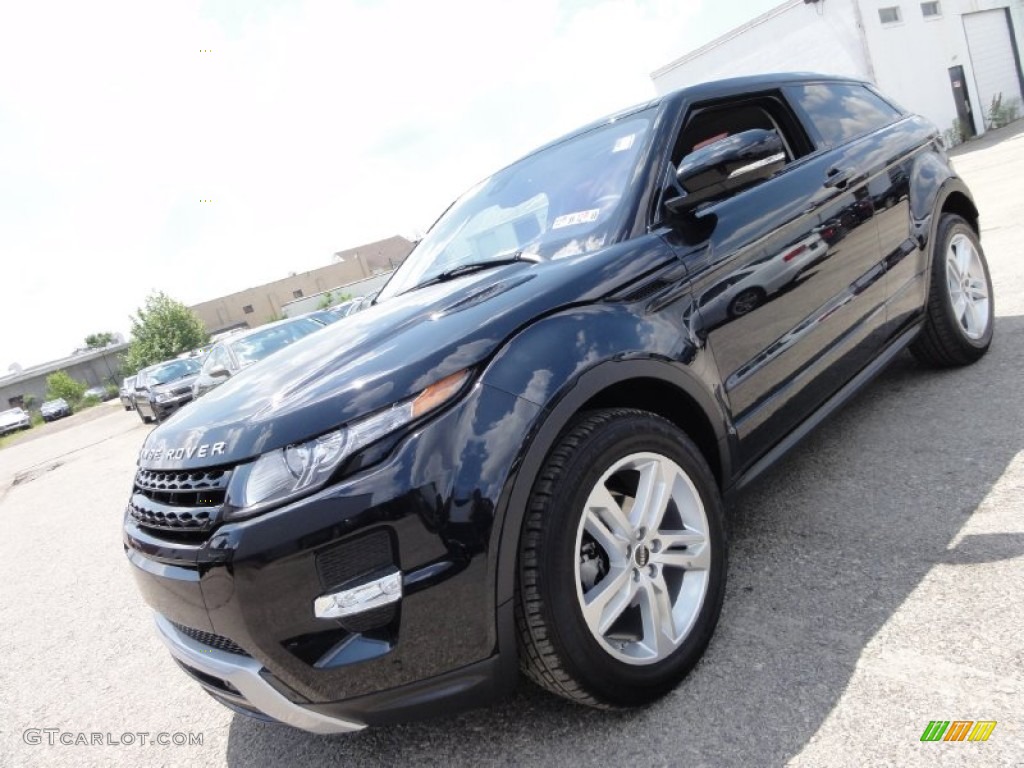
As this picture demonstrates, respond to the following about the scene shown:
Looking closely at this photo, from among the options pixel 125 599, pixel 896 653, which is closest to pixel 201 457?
pixel 896 653

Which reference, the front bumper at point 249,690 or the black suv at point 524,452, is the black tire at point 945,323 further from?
the front bumper at point 249,690

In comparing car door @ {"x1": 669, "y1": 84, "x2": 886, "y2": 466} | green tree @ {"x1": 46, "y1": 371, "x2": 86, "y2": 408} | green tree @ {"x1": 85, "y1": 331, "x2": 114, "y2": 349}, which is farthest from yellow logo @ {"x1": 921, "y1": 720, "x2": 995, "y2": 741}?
green tree @ {"x1": 85, "y1": 331, "x2": 114, "y2": 349}

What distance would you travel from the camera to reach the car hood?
1.69m

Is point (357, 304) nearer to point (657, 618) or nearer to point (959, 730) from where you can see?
point (657, 618)

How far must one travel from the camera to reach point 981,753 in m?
1.56

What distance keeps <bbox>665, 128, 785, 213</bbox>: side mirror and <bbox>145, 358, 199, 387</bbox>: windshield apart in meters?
18.1

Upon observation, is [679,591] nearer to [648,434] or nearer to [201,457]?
[648,434]

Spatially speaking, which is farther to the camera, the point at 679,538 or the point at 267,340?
the point at 267,340

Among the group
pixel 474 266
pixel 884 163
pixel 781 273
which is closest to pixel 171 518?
pixel 474 266

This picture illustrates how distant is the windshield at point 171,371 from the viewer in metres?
18.2

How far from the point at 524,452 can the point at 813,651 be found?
3.60 feet

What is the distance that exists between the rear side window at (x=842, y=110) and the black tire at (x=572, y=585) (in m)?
2.13

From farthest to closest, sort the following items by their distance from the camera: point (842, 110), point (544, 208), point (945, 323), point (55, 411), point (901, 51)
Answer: point (55, 411), point (901, 51), point (945, 323), point (842, 110), point (544, 208)

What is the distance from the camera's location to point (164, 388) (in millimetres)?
16172
